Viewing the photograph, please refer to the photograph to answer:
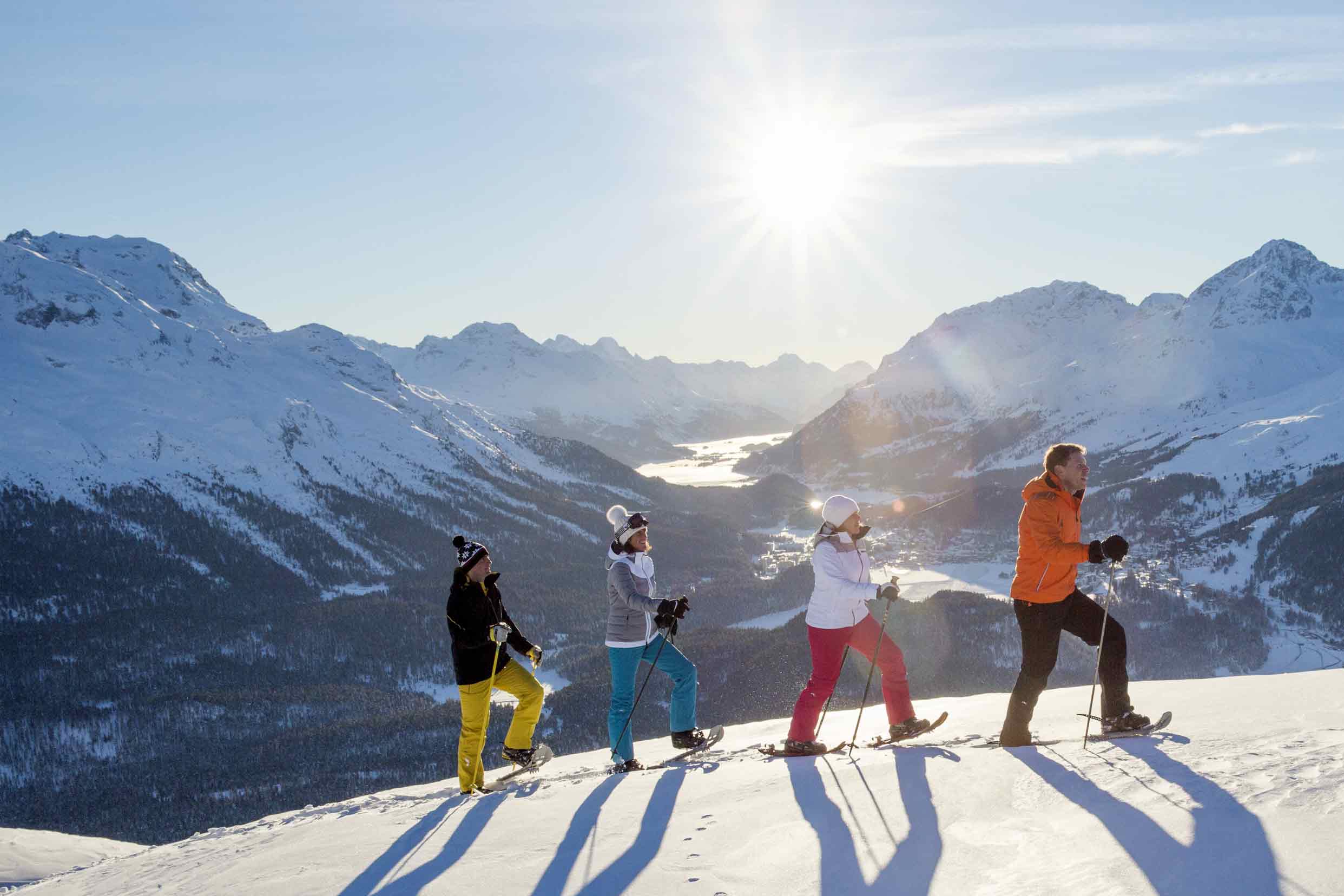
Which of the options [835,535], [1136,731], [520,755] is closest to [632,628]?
[520,755]

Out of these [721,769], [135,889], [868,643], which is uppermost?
[868,643]

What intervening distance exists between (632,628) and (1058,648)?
19.0ft

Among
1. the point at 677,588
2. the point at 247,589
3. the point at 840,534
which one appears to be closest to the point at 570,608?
the point at 677,588

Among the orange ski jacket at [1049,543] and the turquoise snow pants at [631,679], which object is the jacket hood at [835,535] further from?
the turquoise snow pants at [631,679]

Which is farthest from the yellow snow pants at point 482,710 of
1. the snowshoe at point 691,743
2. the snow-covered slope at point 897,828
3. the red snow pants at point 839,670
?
the red snow pants at point 839,670

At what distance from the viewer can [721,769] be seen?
11.2 metres

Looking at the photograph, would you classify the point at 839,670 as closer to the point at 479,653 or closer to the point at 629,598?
the point at 629,598

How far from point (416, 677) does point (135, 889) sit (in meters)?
130

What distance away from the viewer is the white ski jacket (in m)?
10.8

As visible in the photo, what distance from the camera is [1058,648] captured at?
10.2 metres

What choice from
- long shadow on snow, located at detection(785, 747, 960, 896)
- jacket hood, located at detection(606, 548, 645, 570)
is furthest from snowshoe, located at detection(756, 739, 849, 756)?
jacket hood, located at detection(606, 548, 645, 570)

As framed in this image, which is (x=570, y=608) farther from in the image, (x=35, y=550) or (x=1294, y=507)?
(x=1294, y=507)

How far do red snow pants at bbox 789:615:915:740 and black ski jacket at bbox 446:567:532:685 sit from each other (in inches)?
160

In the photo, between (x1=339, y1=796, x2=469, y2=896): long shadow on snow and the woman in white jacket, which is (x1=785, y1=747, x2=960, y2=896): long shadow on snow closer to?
the woman in white jacket
